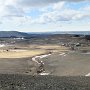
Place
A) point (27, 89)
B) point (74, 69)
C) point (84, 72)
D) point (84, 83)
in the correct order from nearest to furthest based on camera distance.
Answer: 1. point (27, 89)
2. point (84, 83)
3. point (84, 72)
4. point (74, 69)

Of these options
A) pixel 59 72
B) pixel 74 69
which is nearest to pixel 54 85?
pixel 59 72

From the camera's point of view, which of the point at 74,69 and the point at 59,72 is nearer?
the point at 59,72

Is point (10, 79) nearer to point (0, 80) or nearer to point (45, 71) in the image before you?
point (0, 80)

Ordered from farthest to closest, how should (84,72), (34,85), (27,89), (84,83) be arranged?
(84,72) → (84,83) → (34,85) → (27,89)

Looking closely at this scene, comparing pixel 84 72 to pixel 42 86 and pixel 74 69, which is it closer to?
pixel 74 69

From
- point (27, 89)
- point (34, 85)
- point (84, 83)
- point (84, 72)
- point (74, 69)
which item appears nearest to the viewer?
point (27, 89)

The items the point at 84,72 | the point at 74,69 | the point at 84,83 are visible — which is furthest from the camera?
the point at 74,69

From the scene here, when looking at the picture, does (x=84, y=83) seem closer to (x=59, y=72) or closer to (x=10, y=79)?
(x=10, y=79)

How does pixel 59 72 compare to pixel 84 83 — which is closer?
pixel 84 83

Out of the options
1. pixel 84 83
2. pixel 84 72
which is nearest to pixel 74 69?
pixel 84 72
